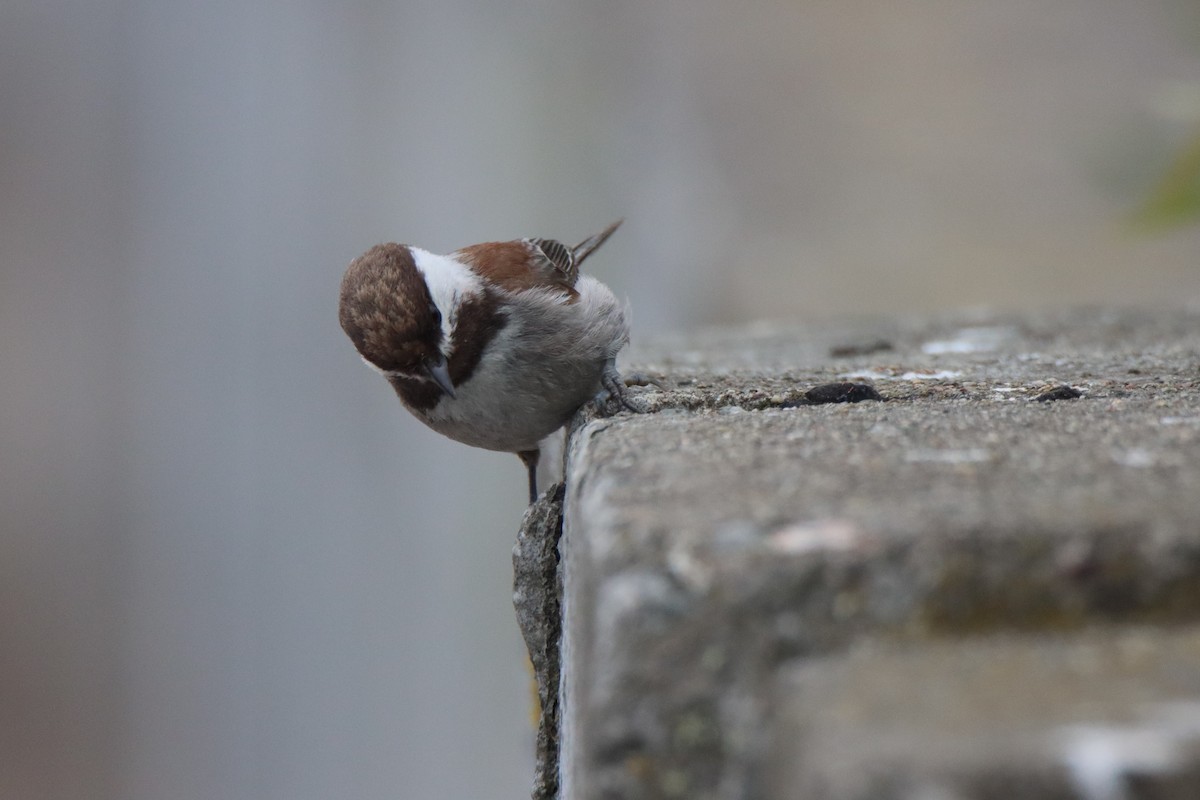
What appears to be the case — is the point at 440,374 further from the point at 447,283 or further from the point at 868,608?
the point at 868,608

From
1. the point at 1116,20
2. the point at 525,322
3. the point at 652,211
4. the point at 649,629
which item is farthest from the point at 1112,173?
the point at 649,629

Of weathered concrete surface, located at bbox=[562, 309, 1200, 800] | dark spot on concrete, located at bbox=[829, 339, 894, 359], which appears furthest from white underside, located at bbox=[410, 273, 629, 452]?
weathered concrete surface, located at bbox=[562, 309, 1200, 800]

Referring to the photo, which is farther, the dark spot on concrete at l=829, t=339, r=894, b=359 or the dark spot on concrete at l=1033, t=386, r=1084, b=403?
the dark spot on concrete at l=829, t=339, r=894, b=359

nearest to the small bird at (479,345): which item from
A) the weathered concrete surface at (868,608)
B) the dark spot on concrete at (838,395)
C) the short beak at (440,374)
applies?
the short beak at (440,374)

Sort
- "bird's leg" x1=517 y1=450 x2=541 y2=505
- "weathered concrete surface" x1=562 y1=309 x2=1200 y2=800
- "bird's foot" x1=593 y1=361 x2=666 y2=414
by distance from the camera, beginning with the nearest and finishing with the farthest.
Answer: "weathered concrete surface" x1=562 y1=309 x2=1200 y2=800 → "bird's foot" x1=593 y1=361 x2=666 y2=414 → "bird's leg" x1=517 y1=450 x2=541 y2=505

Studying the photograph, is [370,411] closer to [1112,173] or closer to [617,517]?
[1112,173]

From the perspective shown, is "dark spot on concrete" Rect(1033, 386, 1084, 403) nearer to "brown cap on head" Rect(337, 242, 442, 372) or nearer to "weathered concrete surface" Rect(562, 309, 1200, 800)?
"weathered concrete surface" Rect(562, 309, 1200, 800)

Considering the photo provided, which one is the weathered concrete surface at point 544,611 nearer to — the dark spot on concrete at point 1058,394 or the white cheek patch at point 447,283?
the dark spot on concrete at point 1058,394
